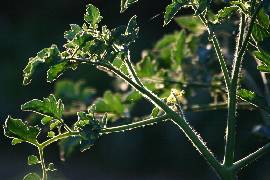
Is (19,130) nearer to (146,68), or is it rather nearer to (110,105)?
(110,105)

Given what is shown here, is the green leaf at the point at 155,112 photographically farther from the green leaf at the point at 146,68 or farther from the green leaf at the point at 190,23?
the green leaf at the point at 190,23

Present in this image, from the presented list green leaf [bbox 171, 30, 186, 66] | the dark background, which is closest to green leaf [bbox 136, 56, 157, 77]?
green leaf [bbox 171, 30, 186, 66]

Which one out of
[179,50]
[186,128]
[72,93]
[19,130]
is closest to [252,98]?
[186,128]

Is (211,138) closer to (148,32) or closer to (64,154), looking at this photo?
(64,154)

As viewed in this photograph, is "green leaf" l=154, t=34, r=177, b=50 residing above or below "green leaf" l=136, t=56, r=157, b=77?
above

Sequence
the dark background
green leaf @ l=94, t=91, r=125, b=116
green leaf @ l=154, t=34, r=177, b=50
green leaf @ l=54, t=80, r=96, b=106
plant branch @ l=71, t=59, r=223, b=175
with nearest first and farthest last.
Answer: plant branch @ l=71, t=59, r=223, b=175, green leaf @ l=94, t=91, r=125, b=116, green leaf @ l=154, t=34, r=177, b=50, green leaf @ l=54, t=80, r=96, b=106, the dark background

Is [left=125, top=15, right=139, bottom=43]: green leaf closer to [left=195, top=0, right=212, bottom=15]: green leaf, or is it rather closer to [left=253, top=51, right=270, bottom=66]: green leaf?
[left=195, top=0, right=212, bottom=15]: green leaf

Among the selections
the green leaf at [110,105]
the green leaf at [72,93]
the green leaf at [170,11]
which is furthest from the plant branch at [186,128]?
the green leaf at [72,93]
